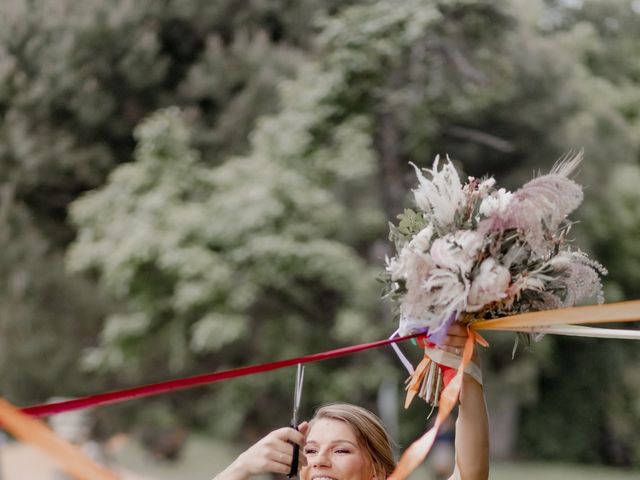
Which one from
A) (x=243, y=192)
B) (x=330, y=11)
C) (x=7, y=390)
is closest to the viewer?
(x=243, y=192)

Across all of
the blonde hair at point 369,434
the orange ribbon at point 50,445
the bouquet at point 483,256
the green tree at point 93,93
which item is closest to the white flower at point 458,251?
the bouquet at point 483,256

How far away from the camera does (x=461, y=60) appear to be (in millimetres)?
11711

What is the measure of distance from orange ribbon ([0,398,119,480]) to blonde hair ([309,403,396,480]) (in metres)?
1.02

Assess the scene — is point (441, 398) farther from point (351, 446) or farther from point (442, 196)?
point (442, 196)

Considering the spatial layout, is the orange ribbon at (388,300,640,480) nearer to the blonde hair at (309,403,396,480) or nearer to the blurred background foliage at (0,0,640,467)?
the blonde hair at (309,403,396,480)

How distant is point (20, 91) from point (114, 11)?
5.23 ft

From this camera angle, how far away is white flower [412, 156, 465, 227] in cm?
266

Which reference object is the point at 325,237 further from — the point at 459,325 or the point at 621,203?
the point at 459,325

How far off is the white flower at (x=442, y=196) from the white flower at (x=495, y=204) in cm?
6

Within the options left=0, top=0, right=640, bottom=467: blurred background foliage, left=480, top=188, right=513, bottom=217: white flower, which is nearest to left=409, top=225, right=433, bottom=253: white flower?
left=480, top=188, right=513, bottom=217: white flower

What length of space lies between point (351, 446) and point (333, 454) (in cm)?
6

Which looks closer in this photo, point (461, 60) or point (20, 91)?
point (461, 60)

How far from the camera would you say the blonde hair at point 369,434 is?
2.81 m

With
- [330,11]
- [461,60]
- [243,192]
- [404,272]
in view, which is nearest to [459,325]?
[404,272]
